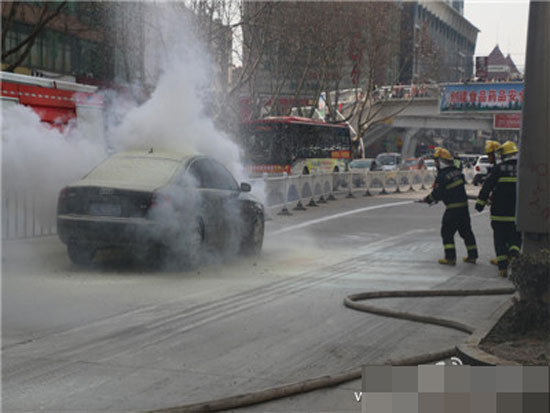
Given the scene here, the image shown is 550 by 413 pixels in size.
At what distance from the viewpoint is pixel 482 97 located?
46.2 m

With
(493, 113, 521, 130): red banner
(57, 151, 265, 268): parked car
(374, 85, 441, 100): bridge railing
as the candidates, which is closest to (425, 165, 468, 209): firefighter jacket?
(57, 151, 265, 268): parked car

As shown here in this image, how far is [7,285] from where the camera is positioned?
834 cm

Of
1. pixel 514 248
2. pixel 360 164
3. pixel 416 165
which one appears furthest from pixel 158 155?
pixel 416 165

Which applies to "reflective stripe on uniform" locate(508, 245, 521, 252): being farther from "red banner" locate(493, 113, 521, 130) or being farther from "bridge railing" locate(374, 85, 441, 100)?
"bridge railing" locate(374, 85, 441, 100)

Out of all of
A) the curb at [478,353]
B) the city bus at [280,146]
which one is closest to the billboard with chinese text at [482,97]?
the city bus at [280,146]

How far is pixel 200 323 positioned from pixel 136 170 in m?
3.38

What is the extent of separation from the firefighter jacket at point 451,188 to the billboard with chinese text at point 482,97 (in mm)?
36112

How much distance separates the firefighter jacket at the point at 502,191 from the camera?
9.84m

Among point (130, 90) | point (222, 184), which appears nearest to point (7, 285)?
point (222, 184)

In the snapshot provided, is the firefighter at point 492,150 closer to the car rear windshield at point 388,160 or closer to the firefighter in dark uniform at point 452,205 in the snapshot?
the firefighter in dark uniform at point 452,205

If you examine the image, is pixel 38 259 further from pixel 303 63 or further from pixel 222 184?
pixel 303 63

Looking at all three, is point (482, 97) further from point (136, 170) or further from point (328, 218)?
point (136, 170)

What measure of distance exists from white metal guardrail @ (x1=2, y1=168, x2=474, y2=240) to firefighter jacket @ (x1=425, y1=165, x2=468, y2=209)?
6059 mm

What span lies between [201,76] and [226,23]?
313 inches
